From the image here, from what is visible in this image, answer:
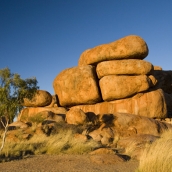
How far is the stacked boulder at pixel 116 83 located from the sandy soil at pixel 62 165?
15.2m

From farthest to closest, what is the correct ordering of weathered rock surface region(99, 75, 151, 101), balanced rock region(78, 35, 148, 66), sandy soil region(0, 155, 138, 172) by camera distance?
Answer: balanced rock region(78, 35, 148, 66), weathered rock surface region(99, 75, 151, 101), sandy soil region(0, 155, 138, 172)

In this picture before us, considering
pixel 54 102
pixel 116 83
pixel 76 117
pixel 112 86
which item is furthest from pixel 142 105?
pixel 54 102

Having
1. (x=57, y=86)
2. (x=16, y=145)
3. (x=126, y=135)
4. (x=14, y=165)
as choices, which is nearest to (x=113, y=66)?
(x=57, y=86)

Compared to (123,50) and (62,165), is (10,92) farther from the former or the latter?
(123,50)

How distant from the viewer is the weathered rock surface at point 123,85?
25.6m

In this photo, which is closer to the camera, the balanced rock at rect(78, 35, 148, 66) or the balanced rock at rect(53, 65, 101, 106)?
the balanced rock at rect(53, 65, 101, 106)

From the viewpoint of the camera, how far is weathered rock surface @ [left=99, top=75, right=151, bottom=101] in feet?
84.1

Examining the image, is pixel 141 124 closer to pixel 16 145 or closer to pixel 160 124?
pixel 160 124

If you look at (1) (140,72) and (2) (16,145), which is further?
(1) (140,72)

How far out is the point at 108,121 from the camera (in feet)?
68.6

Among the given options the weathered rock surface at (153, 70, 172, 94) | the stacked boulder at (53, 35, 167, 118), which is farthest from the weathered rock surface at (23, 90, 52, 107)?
the weathered rock surface at (153, 70, 172, 94)

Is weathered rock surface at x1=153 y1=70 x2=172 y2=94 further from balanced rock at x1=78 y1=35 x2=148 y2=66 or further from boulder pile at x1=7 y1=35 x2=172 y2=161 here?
balanced rock at x1=78 y1=35 x2=148 y2=66

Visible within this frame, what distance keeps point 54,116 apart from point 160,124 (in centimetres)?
884

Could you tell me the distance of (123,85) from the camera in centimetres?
2577
